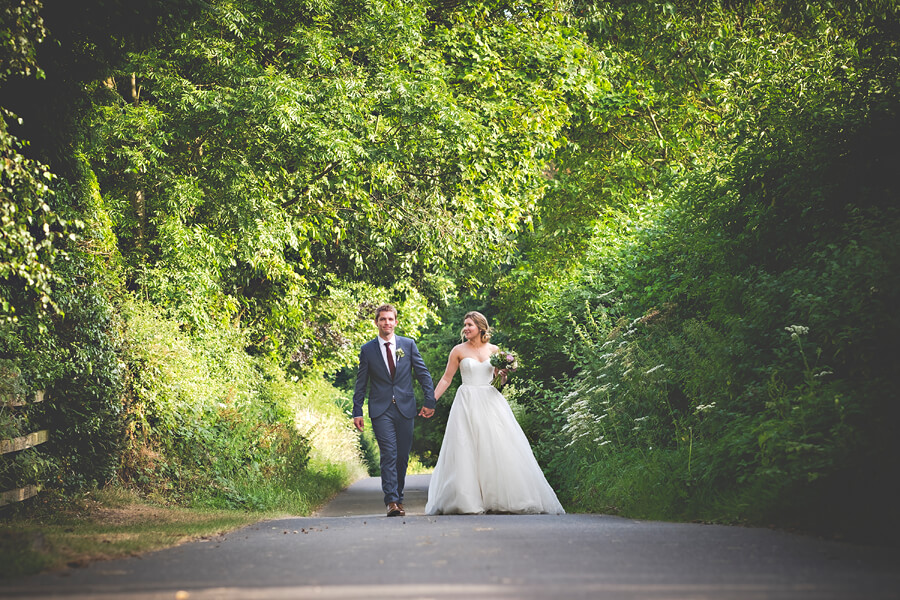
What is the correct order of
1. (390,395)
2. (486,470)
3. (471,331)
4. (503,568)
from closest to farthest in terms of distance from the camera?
(503,568) → (390,395) → (486,470) → (471,331)

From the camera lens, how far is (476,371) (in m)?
11.9

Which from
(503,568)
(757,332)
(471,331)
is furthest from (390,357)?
(503,568)

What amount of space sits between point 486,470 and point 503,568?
19.3ft

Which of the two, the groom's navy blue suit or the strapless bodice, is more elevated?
the strapless bodice

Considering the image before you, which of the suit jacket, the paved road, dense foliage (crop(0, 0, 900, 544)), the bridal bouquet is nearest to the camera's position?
the paved road

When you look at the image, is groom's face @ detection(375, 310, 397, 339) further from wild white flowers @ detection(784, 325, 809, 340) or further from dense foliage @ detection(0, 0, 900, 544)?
wild white flowers @ detection(784, 325, 809, 340)

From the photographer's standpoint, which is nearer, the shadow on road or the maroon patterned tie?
the maroon patterned tie

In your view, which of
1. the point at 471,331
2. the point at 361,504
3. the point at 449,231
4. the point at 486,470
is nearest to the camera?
the point at 486,470

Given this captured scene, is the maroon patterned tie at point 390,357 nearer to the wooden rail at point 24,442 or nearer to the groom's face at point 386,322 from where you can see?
the groom's face at point 386,322

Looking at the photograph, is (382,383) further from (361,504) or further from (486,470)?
(361,504)

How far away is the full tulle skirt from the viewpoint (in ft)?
36.2

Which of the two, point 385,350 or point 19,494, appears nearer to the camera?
point 19,494

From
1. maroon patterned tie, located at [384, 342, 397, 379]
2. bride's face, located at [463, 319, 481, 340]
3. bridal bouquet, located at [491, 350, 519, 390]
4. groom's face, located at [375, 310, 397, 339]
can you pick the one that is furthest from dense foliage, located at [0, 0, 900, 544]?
groom's face, located at [375, 310, 397, 339]

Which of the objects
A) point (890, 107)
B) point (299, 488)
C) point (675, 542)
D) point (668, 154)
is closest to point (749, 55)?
point (668, 154)
